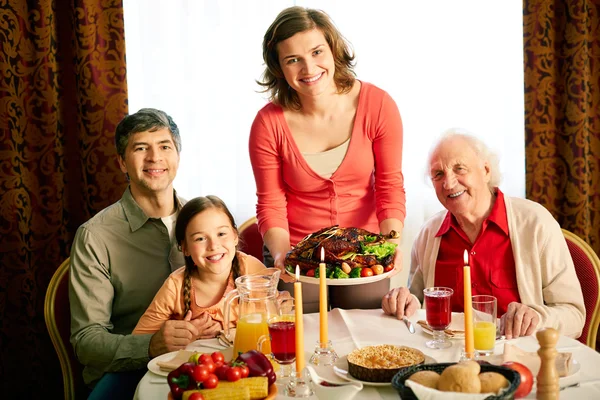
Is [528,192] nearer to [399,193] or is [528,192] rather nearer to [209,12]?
[399,193]

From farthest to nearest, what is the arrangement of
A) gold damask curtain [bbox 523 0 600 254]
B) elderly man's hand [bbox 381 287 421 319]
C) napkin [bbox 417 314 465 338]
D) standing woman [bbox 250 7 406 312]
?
gold damask curtain [bbox 523 0 600 254] → standing woman [bbox 250 7 406 312] → elderly man's hand [bbox 381 287 421 319] → napkin [bbox 417 314 465 338]

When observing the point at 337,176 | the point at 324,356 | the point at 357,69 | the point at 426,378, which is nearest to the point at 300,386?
the point at 324,356

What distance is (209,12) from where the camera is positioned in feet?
11.5

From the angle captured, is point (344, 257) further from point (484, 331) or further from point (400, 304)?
point (484, 331)

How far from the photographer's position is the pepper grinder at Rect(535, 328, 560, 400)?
143 cm

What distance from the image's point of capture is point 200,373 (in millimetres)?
1454

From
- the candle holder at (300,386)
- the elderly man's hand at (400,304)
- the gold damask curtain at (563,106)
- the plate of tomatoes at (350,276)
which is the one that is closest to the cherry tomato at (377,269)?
the plate of tomatoes at (350,276)

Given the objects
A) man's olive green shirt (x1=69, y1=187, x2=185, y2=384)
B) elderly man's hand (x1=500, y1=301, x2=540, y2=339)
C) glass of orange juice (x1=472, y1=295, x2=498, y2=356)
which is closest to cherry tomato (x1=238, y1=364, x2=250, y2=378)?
glass of orange juice (x1=472, y1=295, x2=498, y2=356)

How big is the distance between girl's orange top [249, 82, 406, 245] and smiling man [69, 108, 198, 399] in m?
0.36

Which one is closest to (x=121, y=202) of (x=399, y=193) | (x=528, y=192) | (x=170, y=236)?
(x=170, y=236)

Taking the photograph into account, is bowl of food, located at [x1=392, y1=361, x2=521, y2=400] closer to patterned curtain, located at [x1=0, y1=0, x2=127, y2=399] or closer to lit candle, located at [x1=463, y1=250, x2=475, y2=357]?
lit candle, located at [x1=463, y1=250, x2=475, y2=357]

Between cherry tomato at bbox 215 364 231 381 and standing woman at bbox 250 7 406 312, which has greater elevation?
standing woman at bbox 250 7 406 312

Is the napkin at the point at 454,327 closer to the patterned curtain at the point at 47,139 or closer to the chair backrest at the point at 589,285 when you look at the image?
the chair backrest at the point at 589,285

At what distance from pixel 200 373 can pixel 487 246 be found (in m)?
1.30
